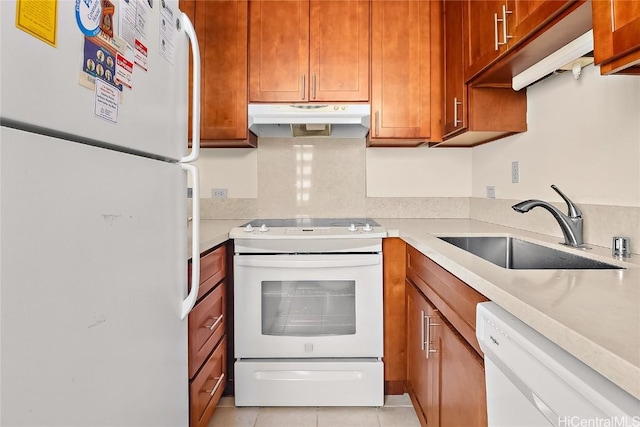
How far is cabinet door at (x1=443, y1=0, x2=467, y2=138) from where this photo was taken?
6.47 feet

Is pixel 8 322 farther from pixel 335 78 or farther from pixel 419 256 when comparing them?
pixel 335 78

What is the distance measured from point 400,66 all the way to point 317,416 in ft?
6.51

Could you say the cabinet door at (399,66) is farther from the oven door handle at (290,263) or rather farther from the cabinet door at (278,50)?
the oven door handle at (290,263)

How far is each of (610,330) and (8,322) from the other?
35.1 inches

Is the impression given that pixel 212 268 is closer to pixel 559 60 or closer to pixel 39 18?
pixel 39 18

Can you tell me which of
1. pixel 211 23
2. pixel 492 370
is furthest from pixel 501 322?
pixel 211 23

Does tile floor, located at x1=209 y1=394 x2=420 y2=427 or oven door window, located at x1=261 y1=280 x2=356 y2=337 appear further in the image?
oven door window, located at x1=261 y1=280 x2=356 y2=337

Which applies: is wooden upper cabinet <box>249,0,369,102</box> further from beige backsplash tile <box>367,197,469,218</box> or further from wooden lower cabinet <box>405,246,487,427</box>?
wooden lower cabinet <box>405,246,487,427</box>

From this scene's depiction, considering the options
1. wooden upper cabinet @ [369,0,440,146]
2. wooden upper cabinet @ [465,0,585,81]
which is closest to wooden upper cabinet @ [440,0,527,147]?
wooden upper cabinet @ [465,0,585,81]

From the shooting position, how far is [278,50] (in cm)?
229

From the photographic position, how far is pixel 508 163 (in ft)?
6.98

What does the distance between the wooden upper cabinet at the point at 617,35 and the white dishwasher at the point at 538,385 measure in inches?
24.7

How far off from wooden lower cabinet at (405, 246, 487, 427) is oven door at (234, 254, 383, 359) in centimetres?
22

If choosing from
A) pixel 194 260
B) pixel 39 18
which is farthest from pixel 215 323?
pixel 39 18
